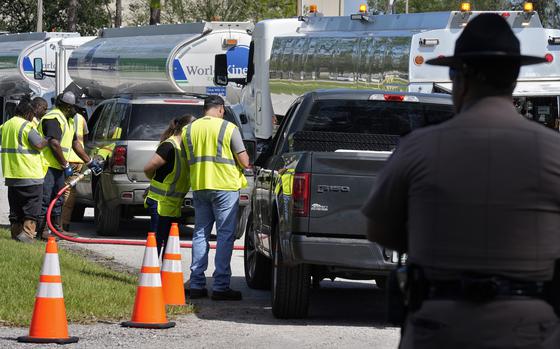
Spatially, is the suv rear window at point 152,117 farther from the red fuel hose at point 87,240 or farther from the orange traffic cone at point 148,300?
the orange traffic cone at point 148,300

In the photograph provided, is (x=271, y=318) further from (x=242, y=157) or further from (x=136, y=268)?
(x=136, y=268)

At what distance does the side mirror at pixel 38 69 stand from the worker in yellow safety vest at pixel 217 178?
76.5ft

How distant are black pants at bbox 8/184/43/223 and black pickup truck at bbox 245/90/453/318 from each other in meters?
4.88

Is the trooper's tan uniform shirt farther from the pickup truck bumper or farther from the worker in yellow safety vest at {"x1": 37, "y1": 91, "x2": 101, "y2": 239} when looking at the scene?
the worker in yellow safety vest at {"x1": 37, "y1": 91, "x2": 101, "y2": 239}

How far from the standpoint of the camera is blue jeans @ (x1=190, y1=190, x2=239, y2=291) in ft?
37.0

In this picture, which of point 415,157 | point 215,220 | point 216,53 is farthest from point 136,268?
point 216,53

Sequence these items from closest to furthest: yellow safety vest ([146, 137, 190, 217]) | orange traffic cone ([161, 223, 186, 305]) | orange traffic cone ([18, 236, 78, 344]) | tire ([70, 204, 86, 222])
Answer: orange traffic cone ([18, 236, 78, 344]) < orange traffic cone ([161, 223, 186, 305]) < yellow safety vest ([146, 137, 190, 217]) < tire ([70, 204, 86, 222])

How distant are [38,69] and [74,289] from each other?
24.0 metres

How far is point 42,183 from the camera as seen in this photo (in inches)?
623

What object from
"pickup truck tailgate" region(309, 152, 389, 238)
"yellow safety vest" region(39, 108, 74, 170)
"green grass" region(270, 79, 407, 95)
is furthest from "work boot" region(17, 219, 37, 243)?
"pickup truck tailgate" region(309, 152, 389, 238)

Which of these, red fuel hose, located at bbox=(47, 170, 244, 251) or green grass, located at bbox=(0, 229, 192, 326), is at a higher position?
green grass, located at bbox=(0, 229, 192, 326)

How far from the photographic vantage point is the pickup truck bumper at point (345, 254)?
940 centimetres

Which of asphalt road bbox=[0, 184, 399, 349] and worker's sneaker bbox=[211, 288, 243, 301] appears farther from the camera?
worker's sneaker bbox=[211, 288, 243, 301]

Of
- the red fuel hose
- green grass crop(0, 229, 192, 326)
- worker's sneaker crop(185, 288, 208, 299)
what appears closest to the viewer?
green grass crop(0, 229, 192, 326)
